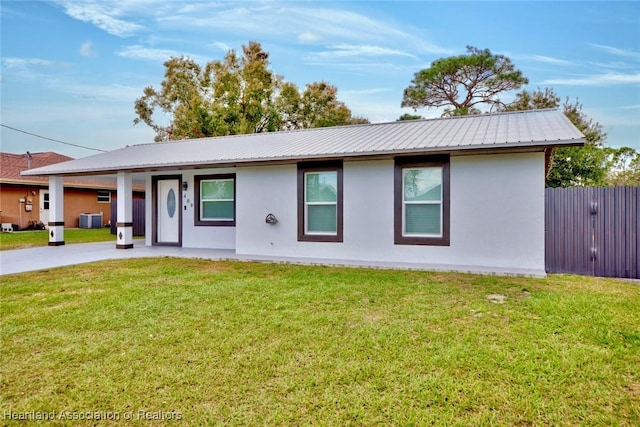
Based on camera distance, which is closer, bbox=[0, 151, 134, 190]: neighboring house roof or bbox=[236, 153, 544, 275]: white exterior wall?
bbox=[236, 153, 544, 275]: white exterior wall

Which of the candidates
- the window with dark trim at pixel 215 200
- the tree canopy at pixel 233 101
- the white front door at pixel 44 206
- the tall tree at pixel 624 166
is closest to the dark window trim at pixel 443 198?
the window with dark trim at pixel 215 200

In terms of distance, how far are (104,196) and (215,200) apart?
613 inches

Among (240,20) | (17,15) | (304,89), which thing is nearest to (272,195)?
(240,20)

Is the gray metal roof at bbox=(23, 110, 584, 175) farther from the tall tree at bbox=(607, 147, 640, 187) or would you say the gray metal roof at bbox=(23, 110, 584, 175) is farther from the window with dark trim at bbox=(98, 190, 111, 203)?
the tall tree at bbox=(607, 147, 640, 187)

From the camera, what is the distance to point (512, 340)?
3650 mm

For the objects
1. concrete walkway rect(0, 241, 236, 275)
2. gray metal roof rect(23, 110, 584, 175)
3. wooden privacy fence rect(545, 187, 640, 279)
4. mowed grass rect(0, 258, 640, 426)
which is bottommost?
mowed grass rect(0, 258, 640, 426)

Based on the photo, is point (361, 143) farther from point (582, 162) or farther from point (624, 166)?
point (624, 166)

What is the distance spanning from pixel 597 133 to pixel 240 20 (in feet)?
59.2

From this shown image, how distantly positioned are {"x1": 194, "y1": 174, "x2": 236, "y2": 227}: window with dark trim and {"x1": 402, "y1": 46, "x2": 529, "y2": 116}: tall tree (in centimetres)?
1541

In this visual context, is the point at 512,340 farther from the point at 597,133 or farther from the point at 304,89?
the point at 304,89

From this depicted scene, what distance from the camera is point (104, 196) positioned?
22.8 meters

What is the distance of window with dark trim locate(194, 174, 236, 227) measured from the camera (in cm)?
1066

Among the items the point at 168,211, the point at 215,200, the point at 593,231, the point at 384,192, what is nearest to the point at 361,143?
the point at 384,192

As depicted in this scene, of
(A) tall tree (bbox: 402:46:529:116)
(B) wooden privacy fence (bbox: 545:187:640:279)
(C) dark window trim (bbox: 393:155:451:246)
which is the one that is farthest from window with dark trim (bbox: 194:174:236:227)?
(A) tall tree (bbox: 402:46:529:116)
